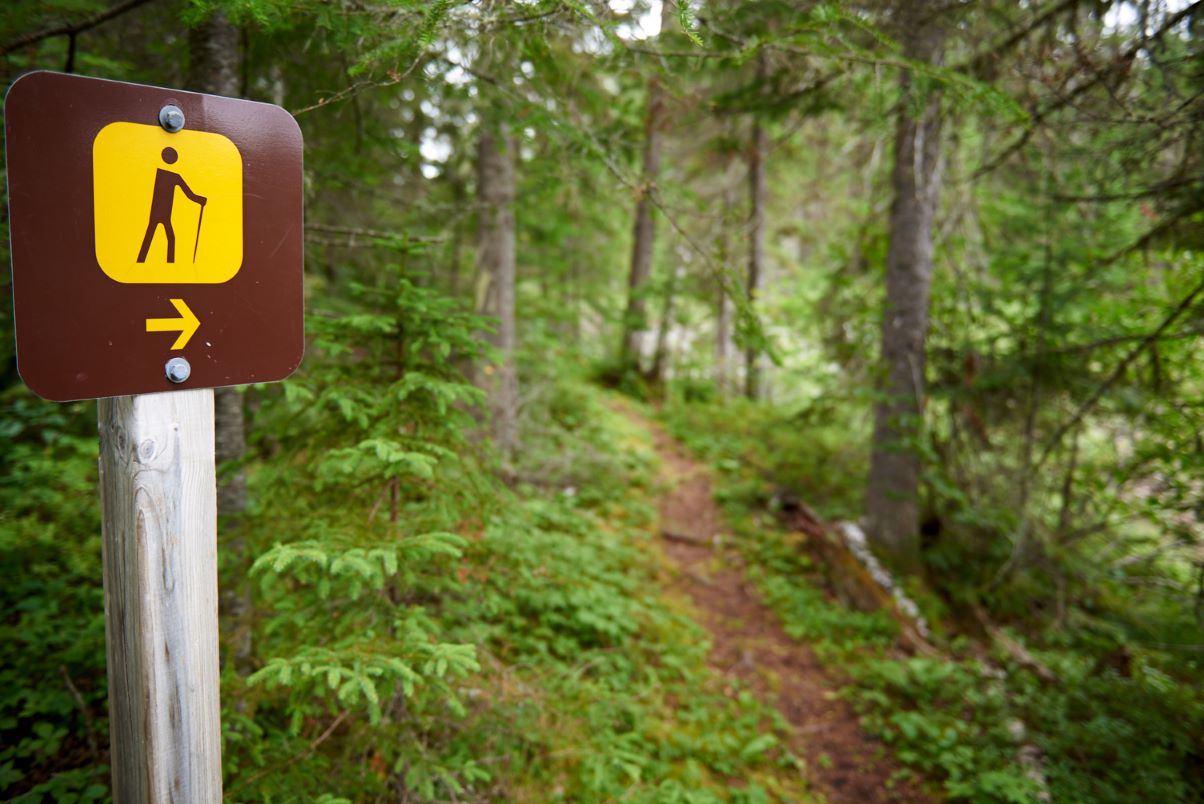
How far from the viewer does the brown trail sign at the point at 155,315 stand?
4.18 ft

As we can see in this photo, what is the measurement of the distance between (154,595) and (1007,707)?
5851 millimetres

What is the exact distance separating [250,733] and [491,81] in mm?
3272

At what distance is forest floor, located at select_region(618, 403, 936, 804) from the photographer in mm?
4219

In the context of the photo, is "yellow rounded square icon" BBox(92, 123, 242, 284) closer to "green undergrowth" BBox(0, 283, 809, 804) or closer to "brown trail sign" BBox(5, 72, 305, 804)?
"brown trail sign" BBox(5, 72, 305, 804)

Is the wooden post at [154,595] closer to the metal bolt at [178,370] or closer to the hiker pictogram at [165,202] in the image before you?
the metal bolt at [178,370]

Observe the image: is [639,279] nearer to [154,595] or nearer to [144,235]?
[144,235]

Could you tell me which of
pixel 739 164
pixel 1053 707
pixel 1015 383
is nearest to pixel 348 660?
pixel 1053 707

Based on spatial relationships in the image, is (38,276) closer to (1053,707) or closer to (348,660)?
(348,660)

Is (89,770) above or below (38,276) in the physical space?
below

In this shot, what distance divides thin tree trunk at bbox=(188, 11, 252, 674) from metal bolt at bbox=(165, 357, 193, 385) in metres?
1.61

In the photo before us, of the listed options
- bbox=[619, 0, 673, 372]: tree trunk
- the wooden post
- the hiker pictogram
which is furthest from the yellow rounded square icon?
bbox=[619, 0, 673, 372]: tree trunk

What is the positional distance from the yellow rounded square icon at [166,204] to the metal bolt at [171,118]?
15mm

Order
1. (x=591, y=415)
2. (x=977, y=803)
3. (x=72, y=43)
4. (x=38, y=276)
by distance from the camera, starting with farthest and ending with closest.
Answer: (x=591, y=415) < (x=977, y=803) < (x=72, y=43) < (x=38, y=276)

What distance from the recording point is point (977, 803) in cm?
388
